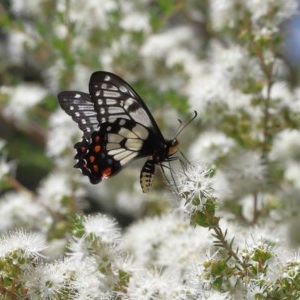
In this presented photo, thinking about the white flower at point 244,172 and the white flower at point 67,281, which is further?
the white flower at point 244,172

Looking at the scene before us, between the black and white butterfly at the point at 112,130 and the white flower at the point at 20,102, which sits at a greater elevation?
the white flower at the point at 20,102

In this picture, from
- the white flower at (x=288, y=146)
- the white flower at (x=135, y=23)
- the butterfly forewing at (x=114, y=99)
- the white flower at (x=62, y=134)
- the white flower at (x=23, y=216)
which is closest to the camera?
the butterfly forewing at (x=114, y=99)

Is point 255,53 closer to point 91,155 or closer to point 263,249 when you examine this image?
point 91,155

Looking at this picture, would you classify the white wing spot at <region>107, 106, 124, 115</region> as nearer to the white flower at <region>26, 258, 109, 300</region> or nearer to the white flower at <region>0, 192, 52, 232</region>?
the white flower at <region>26, 258, 109, 300</region>

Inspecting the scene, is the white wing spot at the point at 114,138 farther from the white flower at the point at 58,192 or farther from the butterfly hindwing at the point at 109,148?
the white flower at the point at 58,192

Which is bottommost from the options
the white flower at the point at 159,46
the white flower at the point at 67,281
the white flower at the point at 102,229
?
the white flower at the point at 67,281

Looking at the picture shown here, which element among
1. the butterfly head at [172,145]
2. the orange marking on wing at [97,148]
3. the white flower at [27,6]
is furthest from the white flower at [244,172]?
the white flower at [27,6]

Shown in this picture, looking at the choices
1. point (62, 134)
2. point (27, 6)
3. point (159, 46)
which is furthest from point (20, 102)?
point (159, 46)

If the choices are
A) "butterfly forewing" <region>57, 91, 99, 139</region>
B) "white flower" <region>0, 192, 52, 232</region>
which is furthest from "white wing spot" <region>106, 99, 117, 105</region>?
"white flower" <region>0, 192, 52, 232</region>
